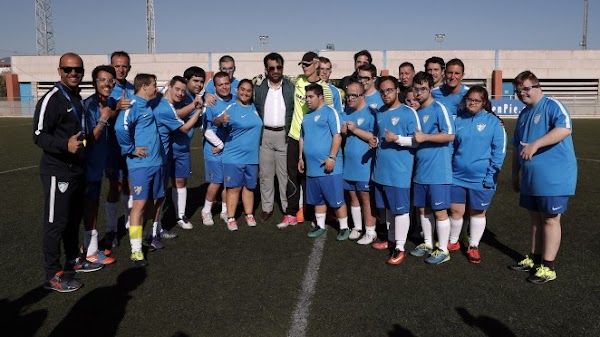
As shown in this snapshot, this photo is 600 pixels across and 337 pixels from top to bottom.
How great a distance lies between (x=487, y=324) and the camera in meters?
3.55

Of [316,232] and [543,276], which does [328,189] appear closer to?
[316,232]

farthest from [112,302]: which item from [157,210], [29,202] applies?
[29,202]

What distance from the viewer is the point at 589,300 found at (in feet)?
12.9

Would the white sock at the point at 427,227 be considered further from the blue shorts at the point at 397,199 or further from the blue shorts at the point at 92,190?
the blue shorts at the point at 92,190

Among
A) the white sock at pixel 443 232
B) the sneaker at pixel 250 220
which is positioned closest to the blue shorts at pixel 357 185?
the white sock at pixel 443 232

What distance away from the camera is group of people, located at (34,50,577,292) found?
4.19 metres

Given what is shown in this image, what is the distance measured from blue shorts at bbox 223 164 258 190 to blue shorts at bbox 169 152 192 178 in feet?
1.79

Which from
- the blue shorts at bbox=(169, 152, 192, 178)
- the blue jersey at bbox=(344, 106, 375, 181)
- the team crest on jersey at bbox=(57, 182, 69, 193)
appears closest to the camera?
the team crest on jersey at bbox=(57, 182, 69, 193)

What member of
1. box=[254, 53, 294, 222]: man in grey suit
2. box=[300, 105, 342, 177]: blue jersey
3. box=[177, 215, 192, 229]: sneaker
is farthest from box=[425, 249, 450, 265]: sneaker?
box=[177, 215, 192, 229]: sneaker

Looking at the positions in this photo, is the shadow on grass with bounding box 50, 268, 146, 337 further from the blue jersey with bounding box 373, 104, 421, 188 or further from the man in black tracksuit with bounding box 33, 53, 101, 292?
the blue jersey with bounding box 373, 104, 421, 188

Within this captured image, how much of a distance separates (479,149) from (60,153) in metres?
4.20

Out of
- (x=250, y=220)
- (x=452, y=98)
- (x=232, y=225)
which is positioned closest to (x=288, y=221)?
(x=250, y=220)

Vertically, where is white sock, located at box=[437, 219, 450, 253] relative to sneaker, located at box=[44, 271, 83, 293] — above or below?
above

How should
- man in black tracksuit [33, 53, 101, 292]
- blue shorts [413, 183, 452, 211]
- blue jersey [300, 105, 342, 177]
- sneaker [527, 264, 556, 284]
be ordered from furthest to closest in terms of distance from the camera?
blue jersey [300, 105, 342, 177], blue shorts [413, 183, 452, 211], sneaker [527, 264, 556, 284], man in black tracksuit [33, 53, 101, 292]
